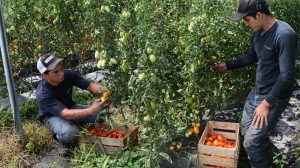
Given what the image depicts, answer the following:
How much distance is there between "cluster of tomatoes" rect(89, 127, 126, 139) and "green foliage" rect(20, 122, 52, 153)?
64 cm

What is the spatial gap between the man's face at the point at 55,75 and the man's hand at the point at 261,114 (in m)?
2.22

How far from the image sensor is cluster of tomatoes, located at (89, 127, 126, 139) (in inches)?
176

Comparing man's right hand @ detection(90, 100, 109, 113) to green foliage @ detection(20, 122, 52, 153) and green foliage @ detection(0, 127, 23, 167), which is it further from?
green foliage @ detection(0, 127, 23, 167)

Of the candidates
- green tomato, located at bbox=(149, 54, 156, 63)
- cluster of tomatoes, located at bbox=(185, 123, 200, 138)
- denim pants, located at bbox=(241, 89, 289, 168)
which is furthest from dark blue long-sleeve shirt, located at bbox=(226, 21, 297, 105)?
green tomato, located at bbox=(149, 54, 156, 63)

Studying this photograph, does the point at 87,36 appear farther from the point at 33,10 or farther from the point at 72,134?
the point at 72,134

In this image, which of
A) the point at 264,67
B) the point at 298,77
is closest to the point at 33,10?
the point at 264,67

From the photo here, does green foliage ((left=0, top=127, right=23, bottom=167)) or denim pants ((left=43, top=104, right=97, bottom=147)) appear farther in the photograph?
denim pants ((left=43, top=104, right=97, bottom=147))

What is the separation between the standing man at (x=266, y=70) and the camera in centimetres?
355

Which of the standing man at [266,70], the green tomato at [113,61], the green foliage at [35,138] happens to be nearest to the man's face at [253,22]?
the standing man at [266,70]

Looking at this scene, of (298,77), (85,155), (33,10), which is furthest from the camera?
(298,77)

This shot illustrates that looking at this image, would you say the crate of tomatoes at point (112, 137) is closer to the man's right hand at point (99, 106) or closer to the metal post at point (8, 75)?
the man's right hand at point (99, 106)

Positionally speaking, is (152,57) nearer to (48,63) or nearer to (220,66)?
(220,66)

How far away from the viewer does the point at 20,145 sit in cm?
475

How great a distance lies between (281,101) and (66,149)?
2.48 metres
